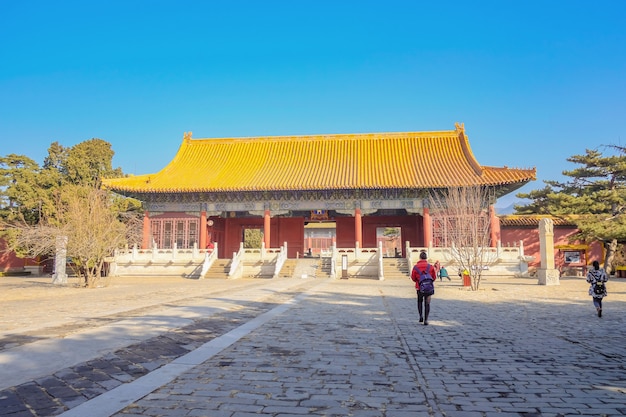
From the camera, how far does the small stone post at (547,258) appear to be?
613 inches

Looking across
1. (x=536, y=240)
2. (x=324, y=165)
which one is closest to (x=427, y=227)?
(x=536, y=240)

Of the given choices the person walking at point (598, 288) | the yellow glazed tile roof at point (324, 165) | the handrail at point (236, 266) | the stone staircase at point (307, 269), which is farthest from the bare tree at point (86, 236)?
the person walking at point (598, 288)

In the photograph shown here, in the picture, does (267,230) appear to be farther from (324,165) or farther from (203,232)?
(324,165)

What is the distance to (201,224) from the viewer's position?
79.9ft

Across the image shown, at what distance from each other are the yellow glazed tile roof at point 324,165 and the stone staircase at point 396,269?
3.90m

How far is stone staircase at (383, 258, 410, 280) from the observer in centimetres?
2034

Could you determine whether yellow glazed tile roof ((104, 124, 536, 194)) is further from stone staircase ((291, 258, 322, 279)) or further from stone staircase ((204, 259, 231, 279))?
stone staircase ((204, 259, 231, 279))

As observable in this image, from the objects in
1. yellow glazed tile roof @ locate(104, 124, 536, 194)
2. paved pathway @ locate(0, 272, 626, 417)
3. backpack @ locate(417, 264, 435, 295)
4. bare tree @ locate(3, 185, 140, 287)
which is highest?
yellow glazed tile roof @ locate(104, 124, 536, 194)

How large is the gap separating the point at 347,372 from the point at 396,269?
58.7ft

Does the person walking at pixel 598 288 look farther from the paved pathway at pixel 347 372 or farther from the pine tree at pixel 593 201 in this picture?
the pine tree at pixel 593 201

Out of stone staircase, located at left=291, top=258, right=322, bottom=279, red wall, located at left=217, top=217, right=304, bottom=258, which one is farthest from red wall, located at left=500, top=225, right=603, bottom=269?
red wall, located at left=217, top=217, right=304, bottom=258

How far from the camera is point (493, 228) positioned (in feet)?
75.6

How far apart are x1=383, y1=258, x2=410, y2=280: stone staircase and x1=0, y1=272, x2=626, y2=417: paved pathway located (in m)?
13.2

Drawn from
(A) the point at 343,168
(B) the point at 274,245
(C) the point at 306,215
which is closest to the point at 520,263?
(A) the point at 343,168
